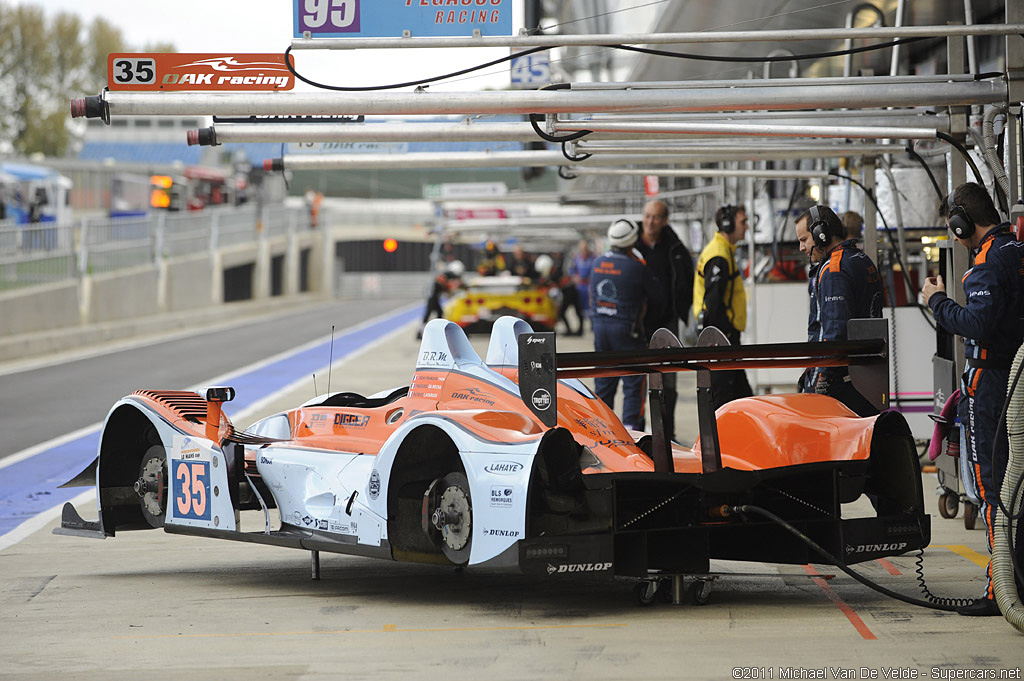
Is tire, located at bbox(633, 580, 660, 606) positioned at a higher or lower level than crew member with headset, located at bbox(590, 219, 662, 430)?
lower

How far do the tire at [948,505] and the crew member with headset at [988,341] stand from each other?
2.70 metres

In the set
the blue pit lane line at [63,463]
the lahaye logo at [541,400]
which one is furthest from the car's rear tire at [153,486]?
the lahaye logo at [541,400]

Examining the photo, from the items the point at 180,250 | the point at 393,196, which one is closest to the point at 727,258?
the point at 180,250

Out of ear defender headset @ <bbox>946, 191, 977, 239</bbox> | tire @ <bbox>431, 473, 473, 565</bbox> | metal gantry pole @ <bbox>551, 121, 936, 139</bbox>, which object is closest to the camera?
tire @ <bbox>431, 473, 473, 565</bbox>

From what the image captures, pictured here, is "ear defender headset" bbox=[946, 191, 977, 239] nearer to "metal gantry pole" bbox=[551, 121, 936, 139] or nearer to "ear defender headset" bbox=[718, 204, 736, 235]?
"metal gantry pole" bbox=[551, 121, 936, 139]

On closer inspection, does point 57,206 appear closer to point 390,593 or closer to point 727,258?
point 727,258

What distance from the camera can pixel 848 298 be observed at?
821 centimetres

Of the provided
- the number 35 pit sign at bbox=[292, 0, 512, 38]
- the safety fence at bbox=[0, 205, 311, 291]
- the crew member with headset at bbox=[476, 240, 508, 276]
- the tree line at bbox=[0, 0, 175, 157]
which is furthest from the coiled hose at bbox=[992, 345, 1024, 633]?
the tree line at bbox=[0, 0, 175, 157]

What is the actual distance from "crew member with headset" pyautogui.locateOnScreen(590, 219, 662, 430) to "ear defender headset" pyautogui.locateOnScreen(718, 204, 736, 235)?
754mm

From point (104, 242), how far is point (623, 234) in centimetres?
2320

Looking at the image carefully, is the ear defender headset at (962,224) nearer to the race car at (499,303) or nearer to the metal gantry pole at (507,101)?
the metal gantry pole at (507,101)

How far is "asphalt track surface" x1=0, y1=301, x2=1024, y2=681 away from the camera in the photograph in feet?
17.1

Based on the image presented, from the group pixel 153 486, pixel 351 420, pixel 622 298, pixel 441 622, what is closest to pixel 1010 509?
pixel 441 622

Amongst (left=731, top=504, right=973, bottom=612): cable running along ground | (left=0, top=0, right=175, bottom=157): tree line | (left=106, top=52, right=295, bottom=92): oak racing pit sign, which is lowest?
(left=731, top=504, right=973, bottom=612): cable running along ground
